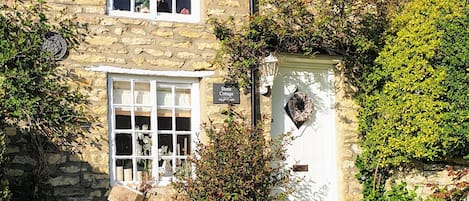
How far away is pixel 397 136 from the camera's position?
364 inches

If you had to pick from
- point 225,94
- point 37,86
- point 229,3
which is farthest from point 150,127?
point 229,3

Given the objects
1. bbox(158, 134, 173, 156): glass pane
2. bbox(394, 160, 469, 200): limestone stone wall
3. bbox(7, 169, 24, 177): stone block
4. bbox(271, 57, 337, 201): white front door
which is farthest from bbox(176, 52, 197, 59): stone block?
bbox(394, 160, 469, 200): limestone stone wall

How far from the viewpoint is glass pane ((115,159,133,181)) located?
8570 mm

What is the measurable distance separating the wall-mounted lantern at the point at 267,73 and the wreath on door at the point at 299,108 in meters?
0.57

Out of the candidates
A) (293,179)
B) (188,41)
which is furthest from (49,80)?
(293,179)

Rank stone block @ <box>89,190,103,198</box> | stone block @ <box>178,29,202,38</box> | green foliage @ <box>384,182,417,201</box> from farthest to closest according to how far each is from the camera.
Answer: green foliage @ <box>384,182,417,201</box> < stone block @ <box>178,29,202,38</box> < stone block @ <box>89,190,103,198</box>

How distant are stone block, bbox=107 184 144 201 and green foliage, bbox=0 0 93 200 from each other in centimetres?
76

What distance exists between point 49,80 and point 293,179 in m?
3.74

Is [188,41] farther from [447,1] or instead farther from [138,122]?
[447,1]

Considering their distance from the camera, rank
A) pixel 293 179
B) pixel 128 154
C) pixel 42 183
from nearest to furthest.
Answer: pixel 42 183
pixel 128 154
pixel 293 179

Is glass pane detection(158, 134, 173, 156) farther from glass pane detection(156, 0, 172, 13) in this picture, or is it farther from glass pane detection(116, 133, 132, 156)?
glass pane detection(156, 0, 172, 13)

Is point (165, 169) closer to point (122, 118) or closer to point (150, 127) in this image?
point (150, 127)

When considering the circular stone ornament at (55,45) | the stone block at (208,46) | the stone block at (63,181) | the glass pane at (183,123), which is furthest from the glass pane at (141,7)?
the stone block at (63,181)

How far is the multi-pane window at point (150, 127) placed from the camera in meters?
8.65
